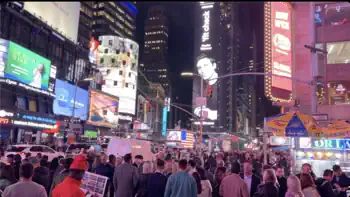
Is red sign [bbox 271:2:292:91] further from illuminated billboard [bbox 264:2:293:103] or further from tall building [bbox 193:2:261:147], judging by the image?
tall building [bbox 193:2:261:147]

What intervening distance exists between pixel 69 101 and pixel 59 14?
1475 cm

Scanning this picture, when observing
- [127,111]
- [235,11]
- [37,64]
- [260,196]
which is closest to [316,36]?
[260,196]

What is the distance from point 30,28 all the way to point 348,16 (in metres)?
44.0

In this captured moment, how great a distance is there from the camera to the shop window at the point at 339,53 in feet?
80.0

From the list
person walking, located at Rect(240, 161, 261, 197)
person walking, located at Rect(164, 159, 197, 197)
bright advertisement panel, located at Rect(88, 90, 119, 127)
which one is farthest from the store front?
bright advertisement panel, located at Rect(88, 90, 119, 127)

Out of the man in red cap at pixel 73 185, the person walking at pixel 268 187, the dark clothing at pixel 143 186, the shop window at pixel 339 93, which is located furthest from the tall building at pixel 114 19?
the man in red cap at pixel 73 185

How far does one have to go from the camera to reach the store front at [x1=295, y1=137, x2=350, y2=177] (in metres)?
16.5

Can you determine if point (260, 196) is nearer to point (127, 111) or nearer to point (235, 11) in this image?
point (127, 111)

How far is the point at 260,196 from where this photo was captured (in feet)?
23.9

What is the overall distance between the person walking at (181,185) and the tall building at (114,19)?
A: 113 meters

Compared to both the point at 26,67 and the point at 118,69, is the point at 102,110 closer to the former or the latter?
the point at 118,69

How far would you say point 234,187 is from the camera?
7.88 meters

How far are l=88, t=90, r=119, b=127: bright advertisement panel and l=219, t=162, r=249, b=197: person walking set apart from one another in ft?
189

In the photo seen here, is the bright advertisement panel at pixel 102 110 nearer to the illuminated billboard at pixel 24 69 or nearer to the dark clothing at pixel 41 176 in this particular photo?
the illuminated billboard at pixel 24 69
